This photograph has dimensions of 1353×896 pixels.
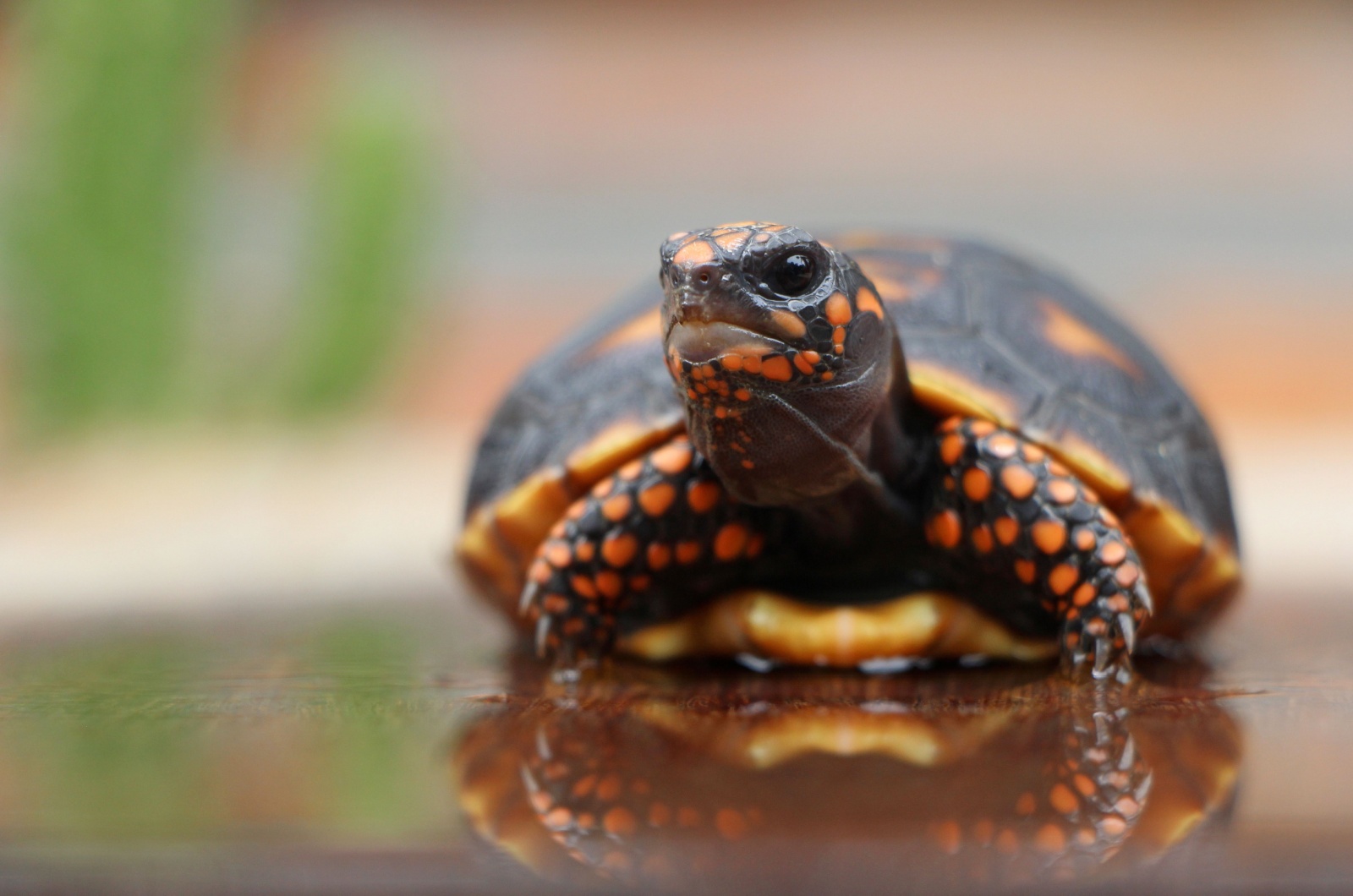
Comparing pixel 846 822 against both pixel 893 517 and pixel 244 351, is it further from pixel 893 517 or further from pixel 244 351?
pixel 244 351

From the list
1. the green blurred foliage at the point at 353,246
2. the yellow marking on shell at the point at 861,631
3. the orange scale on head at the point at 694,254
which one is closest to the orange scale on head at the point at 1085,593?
the yellow marking on shell at the point at 861,631

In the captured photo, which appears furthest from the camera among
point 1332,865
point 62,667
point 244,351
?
point 244,351

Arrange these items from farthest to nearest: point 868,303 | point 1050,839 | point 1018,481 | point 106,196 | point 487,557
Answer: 1. point 106,196
2. point 487,557
3. point 1018,481
4. point 868,303
5. point 1050,839

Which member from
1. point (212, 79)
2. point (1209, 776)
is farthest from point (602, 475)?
point (212, 79)

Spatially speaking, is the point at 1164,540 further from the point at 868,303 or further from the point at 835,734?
the point at 835,734

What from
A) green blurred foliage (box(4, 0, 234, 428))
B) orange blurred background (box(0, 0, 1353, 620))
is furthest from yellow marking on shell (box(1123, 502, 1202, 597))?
orange blurred background (box(0, 0, 1353, 620))

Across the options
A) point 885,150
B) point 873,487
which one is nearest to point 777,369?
point 873,487

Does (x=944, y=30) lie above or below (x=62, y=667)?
above

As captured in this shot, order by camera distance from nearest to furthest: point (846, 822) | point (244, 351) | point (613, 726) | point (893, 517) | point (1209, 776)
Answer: point (846, 822) < point (1209, 776) < point (613, 726) < point (893, 517) < point (244, 351)
